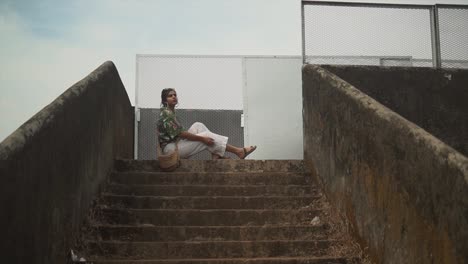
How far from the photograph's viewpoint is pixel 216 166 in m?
6.82

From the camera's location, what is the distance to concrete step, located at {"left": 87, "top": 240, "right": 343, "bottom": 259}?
4.88 meters

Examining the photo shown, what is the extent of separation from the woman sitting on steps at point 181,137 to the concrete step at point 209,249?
2438 millimetres

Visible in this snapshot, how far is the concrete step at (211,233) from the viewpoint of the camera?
519 centimetres

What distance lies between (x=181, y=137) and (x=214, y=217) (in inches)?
81.9

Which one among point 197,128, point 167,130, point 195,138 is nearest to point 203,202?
point 167,130

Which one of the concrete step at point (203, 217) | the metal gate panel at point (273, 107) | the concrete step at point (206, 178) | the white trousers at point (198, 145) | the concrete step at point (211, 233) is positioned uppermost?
the metal gate panel at point (273, 107)

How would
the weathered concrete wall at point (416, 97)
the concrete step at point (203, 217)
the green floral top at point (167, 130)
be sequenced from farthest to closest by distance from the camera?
the green floral top at point (167, 130), the weathered concrete wall at point (416, 97), the concrete step at point (203, 217)

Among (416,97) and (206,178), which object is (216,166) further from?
(416,97)

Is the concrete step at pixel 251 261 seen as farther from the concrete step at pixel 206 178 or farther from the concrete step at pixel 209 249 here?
the concrete step at pixel 206 178

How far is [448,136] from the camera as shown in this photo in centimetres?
679

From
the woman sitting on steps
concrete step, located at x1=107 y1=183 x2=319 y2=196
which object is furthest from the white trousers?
concrete step, located at x1=107 y1=183 x2=319 y2=196

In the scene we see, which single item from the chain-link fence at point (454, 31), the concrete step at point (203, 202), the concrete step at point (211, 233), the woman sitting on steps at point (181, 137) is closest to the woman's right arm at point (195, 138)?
the woman sitting on steps at point (181, 137)

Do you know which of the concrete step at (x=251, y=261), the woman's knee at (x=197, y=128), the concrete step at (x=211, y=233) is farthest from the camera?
the woman's knee at (x=197, y=128)

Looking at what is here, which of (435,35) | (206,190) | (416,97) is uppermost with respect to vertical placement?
(435,35)
